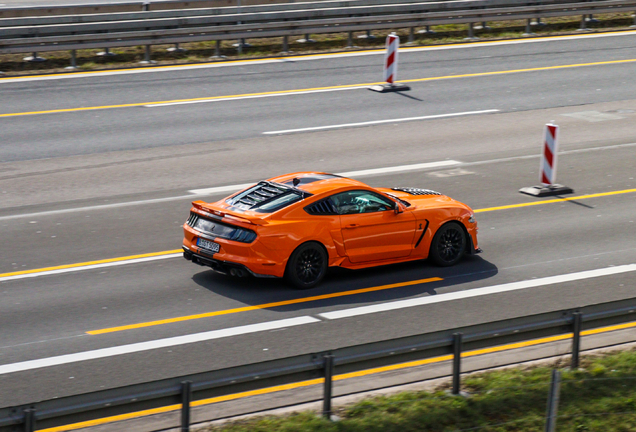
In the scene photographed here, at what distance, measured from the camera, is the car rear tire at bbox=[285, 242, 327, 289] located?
35.3 feet

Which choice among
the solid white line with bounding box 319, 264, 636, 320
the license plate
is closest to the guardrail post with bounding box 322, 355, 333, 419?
the solid white line with bounding box 319, 264, 636, 320

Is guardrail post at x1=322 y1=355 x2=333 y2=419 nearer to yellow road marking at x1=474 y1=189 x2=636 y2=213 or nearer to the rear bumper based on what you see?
the rear bumper

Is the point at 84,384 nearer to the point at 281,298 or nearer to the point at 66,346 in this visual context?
the point at 66,346

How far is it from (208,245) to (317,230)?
1396mm

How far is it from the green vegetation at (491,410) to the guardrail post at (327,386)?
0.10 m

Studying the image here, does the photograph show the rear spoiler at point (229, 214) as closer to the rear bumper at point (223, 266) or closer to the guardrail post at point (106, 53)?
the rear bumper at point (223, 266)

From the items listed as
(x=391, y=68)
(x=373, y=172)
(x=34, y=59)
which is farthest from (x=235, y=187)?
(x=34, y=59)

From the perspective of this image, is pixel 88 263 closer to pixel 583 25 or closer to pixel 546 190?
pixel 546 190

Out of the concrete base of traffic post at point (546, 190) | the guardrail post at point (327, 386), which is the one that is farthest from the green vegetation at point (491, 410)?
the concrete base of traffic post at point (546, 190)

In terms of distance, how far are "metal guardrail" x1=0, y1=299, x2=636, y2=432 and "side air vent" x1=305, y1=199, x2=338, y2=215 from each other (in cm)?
375

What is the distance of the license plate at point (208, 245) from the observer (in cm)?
1074

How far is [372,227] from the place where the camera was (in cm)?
1139

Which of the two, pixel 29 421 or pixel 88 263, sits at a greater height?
pixel 29 421

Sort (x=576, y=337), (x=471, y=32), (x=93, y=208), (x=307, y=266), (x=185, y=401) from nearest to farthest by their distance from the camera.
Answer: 1. (x=185, y=401)
2. (x=576, y=337)
3. (x=307, y=266)
4. (x=93, y=208)
5. (x=471, y=32)
